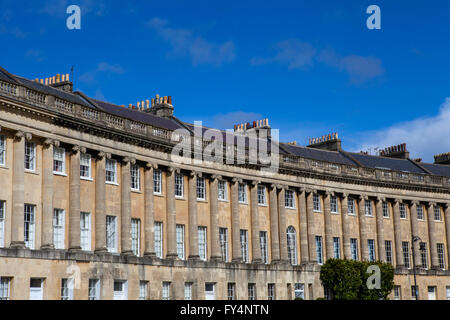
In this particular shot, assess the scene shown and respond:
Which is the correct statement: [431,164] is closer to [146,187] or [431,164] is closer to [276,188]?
[276,188]

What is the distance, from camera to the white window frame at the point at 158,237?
139 feet

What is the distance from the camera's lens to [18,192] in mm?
33781

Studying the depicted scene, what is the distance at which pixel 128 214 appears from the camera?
4003 cm

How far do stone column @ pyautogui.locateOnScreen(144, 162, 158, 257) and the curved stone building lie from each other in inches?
2.5

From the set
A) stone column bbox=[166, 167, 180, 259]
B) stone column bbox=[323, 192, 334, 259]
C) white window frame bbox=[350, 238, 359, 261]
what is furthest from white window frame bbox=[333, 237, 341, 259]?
stone column bbox=[166, 167, 180, 259]

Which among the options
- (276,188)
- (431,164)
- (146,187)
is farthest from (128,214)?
(431,164)

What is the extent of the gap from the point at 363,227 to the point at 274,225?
957cm

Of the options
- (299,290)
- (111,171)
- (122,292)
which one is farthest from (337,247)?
(111,171)

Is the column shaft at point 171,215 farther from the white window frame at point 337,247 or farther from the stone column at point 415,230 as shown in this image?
the stone column at point 415,230

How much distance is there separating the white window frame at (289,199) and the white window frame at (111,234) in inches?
638

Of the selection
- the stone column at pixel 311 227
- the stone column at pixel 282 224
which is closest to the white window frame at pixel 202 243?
the stone column at pixel 282 224

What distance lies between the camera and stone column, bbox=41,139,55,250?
34750mm

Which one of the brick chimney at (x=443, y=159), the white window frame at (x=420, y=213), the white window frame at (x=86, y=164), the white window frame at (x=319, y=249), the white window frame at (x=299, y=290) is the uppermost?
the brick chimney at (x=443, y=159)

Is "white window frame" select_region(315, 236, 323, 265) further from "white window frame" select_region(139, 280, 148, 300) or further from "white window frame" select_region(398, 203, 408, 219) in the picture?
"white window frame" select_region(139, 280, 148, 300)
